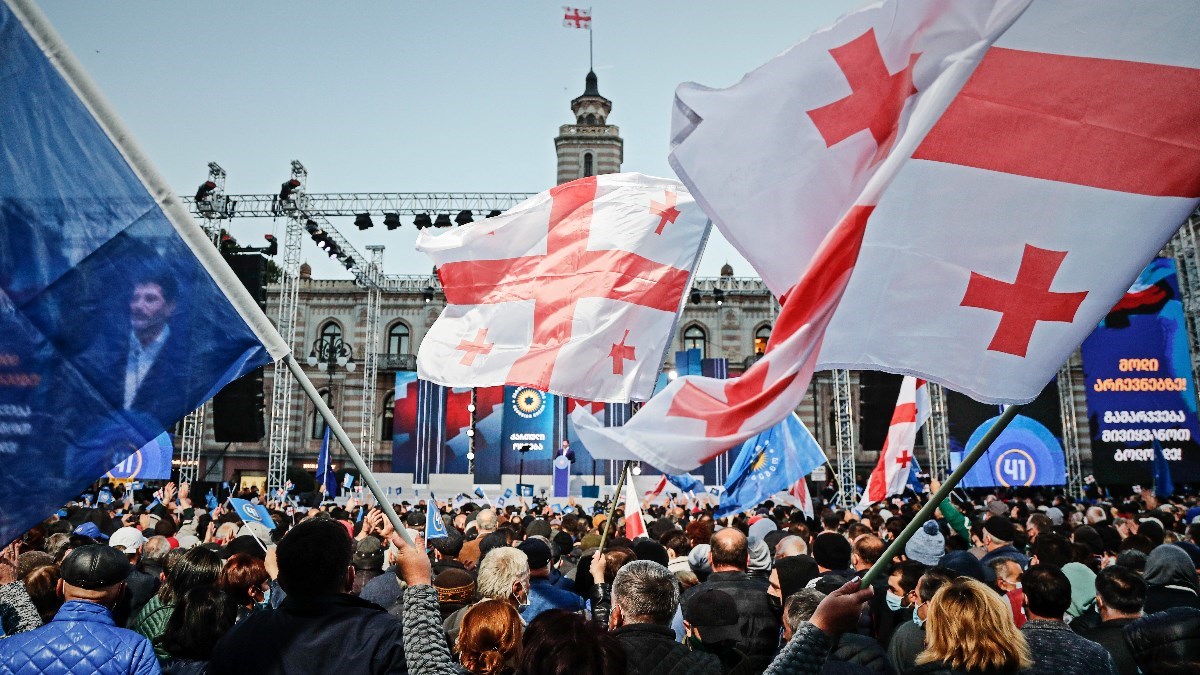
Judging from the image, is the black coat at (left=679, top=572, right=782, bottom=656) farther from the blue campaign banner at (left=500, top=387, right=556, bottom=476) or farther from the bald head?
the blue campaign banner at (left=500, top=387, right=556, bottom=476)

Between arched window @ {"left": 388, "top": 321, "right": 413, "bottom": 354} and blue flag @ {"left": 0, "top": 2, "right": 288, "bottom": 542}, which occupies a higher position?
arched window @ {"left": 388, "top": 321, "right": 413, "bottom": 354}

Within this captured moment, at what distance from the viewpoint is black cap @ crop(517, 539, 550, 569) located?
18.2ft

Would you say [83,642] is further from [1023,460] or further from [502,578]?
[1023,460]

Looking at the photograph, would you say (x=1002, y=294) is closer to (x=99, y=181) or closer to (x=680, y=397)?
(x=680, y=397)

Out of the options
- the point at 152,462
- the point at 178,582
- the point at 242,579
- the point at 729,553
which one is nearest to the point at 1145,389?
the point at 729,553

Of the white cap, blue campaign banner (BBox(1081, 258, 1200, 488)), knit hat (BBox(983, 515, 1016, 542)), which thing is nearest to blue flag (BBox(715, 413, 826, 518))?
knit hat (BBox(983, 515, 1016, 542))

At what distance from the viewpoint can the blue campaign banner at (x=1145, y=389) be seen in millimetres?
18266

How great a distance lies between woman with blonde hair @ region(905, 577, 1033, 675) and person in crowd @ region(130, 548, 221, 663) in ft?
11.5

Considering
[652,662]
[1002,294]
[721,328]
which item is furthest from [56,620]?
[721,328]

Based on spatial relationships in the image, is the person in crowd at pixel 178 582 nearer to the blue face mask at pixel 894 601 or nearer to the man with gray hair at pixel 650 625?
the man with gray hair at pixel 650 625

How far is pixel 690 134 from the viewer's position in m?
4.04

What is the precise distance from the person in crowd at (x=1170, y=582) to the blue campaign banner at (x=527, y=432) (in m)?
31.1

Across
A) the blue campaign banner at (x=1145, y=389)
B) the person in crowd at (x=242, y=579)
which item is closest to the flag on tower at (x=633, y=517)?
the person in crowd at (x=242, y=579)

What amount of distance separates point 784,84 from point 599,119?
42.8 m
